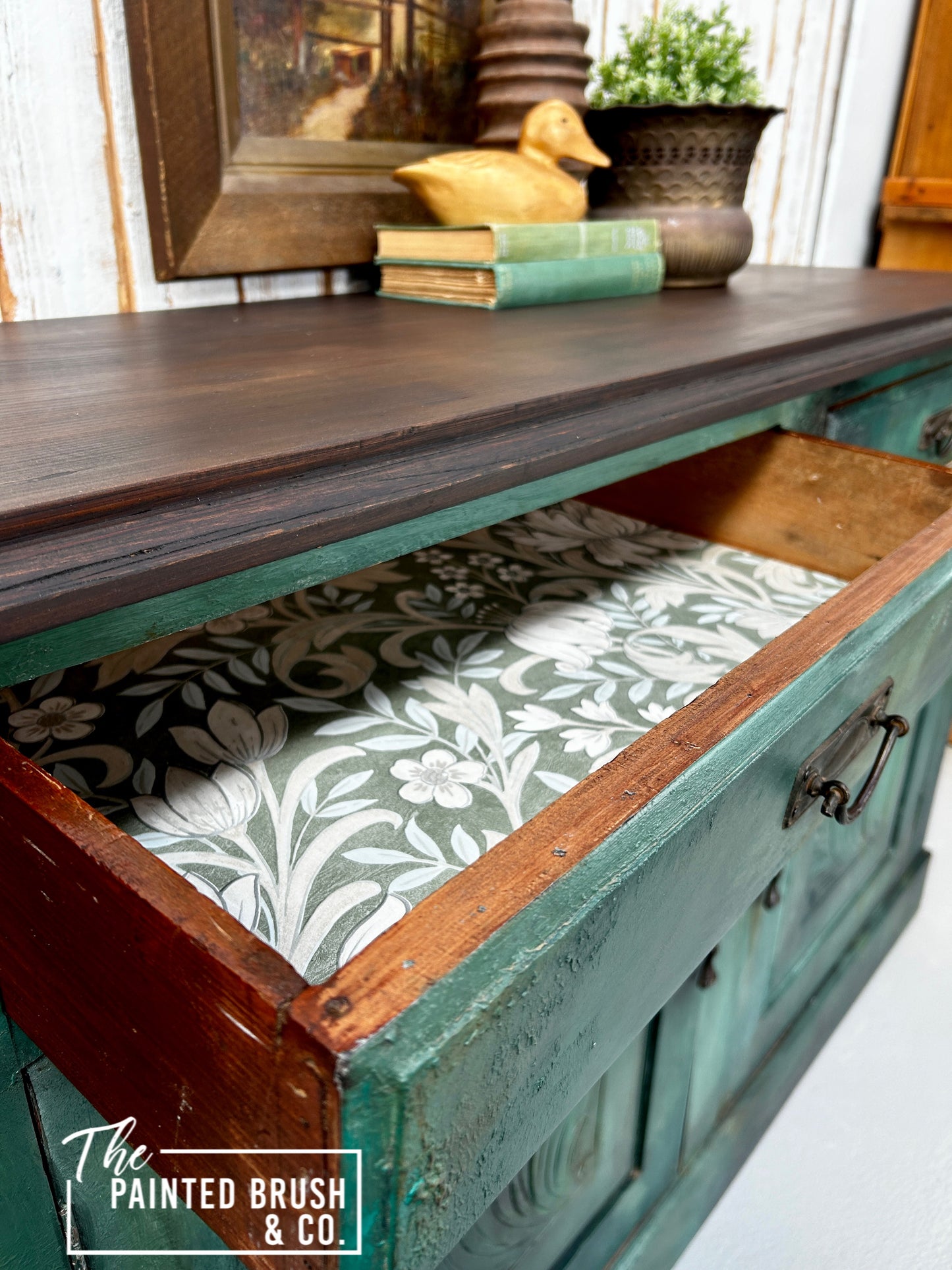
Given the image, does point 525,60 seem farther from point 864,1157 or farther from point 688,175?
point 864,1157

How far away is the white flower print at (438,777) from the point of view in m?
0.52

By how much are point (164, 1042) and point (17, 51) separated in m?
0.72

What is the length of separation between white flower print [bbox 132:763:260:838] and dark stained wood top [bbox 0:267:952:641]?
0.60ft

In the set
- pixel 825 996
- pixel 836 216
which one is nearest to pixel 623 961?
pixel 825 996

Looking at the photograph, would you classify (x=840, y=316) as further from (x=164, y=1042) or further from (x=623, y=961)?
(x=164, y=1042)

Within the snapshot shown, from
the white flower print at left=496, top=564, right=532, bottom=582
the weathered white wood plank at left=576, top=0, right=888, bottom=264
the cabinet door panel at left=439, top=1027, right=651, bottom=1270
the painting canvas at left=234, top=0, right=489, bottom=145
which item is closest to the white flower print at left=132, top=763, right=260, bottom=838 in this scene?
the cabinet door panel at left=439, top=1027, right=651, bottom=1270

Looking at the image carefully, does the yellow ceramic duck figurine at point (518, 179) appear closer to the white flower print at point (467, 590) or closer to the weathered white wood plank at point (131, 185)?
the weathered white wood plank at point (131, 185)

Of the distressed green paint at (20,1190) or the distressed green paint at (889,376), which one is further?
the distressed green paint at (889,376)

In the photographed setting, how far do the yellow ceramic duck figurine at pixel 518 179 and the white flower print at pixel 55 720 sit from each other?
0.56 metres

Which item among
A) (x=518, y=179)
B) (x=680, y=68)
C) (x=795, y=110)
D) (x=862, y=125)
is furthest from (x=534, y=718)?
(x=862, y=125)

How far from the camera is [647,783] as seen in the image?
33cm

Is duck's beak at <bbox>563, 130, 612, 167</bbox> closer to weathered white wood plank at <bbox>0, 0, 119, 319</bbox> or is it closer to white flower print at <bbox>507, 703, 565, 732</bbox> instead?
weathered white wood plank at <bbox>0, 0, 119, 319</bbox>

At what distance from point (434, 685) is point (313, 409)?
0.78 ft

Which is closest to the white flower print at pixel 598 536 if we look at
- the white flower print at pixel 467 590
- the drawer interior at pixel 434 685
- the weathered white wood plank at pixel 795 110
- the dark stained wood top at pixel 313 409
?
the drawer interior at pixel 434 685
